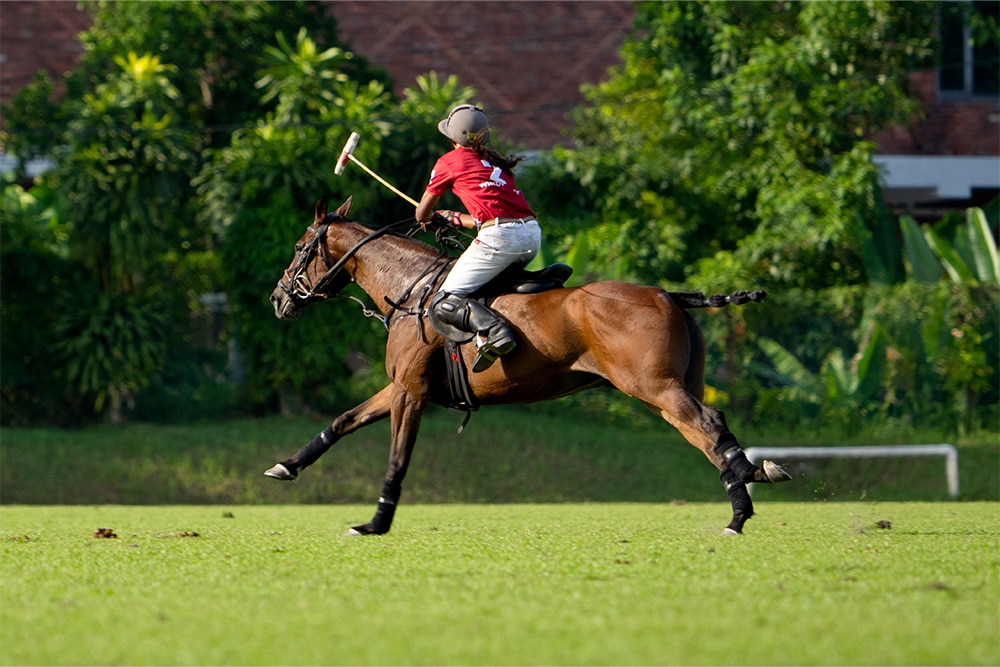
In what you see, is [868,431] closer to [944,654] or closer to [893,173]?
[893,173]

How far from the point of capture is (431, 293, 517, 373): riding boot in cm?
902

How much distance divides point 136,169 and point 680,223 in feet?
29.5

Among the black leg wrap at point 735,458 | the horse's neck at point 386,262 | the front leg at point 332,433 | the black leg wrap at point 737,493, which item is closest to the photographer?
the black leg wrap at point 735,458

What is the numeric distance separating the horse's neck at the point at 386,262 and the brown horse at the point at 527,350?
0.01m

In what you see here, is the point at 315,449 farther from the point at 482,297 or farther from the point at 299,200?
the point at 299,200

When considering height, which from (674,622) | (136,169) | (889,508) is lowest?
(889,508)

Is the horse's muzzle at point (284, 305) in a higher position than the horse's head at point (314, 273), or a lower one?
lower

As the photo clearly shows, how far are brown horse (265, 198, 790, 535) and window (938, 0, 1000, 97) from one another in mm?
15579

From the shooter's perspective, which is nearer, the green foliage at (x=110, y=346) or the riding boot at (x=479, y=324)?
the riding boot at (x=479, y=324)

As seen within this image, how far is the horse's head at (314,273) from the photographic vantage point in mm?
10539

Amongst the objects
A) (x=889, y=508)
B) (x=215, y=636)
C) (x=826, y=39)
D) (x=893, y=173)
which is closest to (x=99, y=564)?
(x=215, y=636)

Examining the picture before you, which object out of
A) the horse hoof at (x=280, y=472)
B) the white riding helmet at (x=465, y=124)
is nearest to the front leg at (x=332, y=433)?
the horse hoof at (x=280, y=472)

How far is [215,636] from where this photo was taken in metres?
5.04

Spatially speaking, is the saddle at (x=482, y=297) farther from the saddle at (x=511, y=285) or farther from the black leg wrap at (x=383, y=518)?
the black leg wrap at (x=383, y=518)
